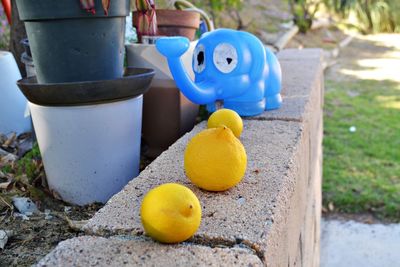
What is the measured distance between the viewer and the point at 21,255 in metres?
1.07

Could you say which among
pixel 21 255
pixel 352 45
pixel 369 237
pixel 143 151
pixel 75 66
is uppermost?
pixel 75 66

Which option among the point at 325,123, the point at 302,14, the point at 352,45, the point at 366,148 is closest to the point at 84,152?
the point at 366,148

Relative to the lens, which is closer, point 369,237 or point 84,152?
point 84,152

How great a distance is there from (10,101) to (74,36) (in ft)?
2.23

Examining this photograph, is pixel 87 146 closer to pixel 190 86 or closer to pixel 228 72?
pixel 190 86

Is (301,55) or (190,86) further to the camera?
(301,55)

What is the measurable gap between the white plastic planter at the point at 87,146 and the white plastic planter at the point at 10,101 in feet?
1.72

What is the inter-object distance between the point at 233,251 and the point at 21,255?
1.72ft

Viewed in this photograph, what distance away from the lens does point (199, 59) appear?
160cm

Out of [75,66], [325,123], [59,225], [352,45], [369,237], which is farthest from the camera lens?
[352,45]

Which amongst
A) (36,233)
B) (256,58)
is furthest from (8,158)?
(256,58)

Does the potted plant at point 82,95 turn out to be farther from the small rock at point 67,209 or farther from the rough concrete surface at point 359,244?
the rough concrete surface at point 359,244

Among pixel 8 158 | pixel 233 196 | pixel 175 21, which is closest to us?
pixel 233 196

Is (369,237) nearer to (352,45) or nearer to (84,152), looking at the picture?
(84,152)
